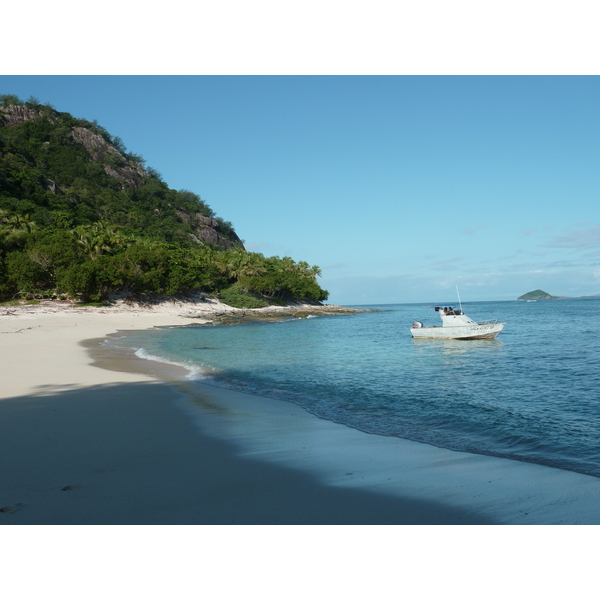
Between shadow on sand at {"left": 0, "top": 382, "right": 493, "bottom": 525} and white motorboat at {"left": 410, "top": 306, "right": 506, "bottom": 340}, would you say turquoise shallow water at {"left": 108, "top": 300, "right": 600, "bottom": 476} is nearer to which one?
white motorboat at {"left": 410, "top": 306, "right": 506, "bottom": 340}

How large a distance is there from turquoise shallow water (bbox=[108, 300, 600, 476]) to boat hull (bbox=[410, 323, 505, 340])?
217cm

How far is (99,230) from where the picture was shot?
2596 inches

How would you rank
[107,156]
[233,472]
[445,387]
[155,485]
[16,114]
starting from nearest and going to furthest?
[155,485], [233,472], [445,387], [16,114], [107,156]

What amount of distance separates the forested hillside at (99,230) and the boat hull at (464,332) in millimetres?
39575

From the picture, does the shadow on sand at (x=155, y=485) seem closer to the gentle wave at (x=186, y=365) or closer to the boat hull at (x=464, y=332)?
the gentle wave at (x=186, y=365)

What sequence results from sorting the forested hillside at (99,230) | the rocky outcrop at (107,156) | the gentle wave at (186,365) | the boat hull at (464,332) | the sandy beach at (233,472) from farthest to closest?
the rocky outcrop at (107,156) < the forested hillside at (99,230) < the boat hull at (464,332) < the gentle wave at (186,365) < the sandy beach at (233,472)

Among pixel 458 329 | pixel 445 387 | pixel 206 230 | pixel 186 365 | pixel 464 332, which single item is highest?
pixel 206 230

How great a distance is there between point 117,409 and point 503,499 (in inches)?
314

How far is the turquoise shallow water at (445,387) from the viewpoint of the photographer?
8.45m

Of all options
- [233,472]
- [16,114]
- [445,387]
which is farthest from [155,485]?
[16,114]

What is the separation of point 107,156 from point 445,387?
139 m

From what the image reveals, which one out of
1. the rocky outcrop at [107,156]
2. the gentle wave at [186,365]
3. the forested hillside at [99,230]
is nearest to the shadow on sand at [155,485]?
the gentle wave at [186,365]

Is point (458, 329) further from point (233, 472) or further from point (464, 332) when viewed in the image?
point (233, 472)

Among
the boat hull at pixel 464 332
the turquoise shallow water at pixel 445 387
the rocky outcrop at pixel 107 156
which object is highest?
the rocky outcrop at pixel 107 156
